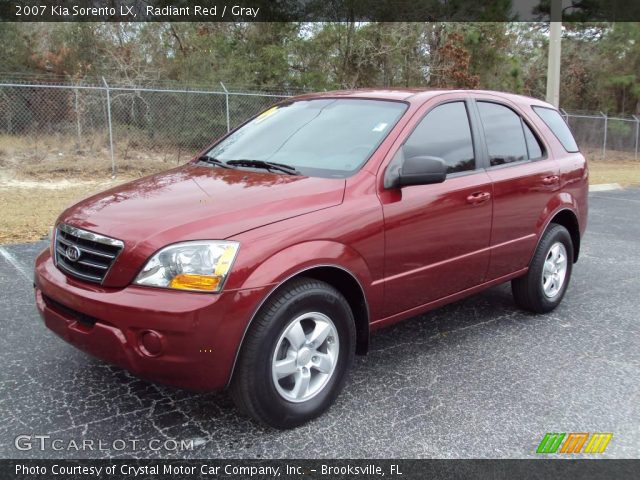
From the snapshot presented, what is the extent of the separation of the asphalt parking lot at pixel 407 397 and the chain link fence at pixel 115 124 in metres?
9.94

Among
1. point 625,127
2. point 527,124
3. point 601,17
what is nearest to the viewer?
point 527,124

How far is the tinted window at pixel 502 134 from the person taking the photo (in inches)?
170

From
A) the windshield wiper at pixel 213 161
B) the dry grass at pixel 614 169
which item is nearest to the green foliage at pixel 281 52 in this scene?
the dry grass at pixel 614 169

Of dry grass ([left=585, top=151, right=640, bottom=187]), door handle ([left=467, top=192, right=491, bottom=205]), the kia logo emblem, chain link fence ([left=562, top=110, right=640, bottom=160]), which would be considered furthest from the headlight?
chain link fence ([left=562, top=110, right=640, bottom=160])

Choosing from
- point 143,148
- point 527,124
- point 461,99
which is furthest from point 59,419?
point 143,148

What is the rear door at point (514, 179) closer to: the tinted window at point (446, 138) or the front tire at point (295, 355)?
the tinted window at point (446, 138)

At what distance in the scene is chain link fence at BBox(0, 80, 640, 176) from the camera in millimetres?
13859

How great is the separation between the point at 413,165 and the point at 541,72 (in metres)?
29.5

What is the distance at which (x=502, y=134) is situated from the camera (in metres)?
4.46

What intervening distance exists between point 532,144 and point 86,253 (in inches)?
138

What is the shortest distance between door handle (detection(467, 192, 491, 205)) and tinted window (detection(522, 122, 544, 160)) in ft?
2.88

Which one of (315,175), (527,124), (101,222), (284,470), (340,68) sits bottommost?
(284,470)

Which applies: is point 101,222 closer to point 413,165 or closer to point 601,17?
point 413,165

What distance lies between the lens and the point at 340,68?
19094 mm
